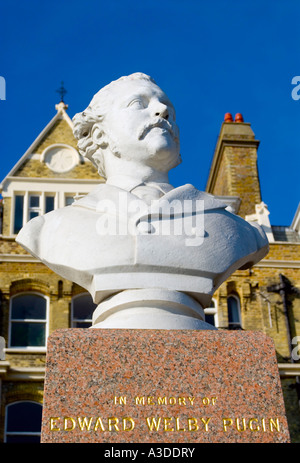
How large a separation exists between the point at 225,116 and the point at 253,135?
1.42 m

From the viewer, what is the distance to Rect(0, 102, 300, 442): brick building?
2402 cm

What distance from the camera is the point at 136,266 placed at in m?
6.75

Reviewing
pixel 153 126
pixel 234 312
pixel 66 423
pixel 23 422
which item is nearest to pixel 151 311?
pixel 66 423

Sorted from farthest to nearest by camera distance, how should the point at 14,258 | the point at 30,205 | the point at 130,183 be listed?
the point at 30,205 < the point at 14,258 < the point at 130,183

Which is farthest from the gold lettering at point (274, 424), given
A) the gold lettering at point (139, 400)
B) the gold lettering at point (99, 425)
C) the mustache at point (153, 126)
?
the mustache at point (153, 126)

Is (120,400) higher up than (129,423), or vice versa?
(120,400)

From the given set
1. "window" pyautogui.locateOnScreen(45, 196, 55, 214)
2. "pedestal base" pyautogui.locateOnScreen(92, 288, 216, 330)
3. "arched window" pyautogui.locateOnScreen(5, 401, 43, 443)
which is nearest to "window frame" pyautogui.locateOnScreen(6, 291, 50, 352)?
"arched window" pyautogui.locateOnScreen(5, 401, 43, 443)

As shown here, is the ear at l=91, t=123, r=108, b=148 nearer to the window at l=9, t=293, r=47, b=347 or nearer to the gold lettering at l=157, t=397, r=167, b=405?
the gold lettering at l=157, t=397, r=167, b=405

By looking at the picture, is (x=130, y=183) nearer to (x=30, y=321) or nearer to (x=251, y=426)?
(x=251, y=426)

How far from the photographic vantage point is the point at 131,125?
25.0ft

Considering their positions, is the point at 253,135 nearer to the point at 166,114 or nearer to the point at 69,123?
the point at 69,123

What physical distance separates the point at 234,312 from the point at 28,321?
19.9 feet

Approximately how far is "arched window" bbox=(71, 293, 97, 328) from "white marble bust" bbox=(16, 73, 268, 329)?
18.1 m

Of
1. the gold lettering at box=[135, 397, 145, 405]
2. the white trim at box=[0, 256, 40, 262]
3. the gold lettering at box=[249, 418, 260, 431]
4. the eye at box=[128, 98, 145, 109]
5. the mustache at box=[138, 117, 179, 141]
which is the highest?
the white trim at box=[0, 256, 40, 262]
